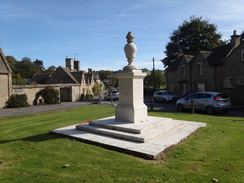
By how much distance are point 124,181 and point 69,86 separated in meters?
31.9

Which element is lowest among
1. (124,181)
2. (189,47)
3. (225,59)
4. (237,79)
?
(124,181)

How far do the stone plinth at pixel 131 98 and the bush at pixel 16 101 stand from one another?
2035 centimetres

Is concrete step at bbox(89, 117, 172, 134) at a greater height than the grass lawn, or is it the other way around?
concrete step at bbox(89, 117, 172, 134)

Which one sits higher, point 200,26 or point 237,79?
point 200,26

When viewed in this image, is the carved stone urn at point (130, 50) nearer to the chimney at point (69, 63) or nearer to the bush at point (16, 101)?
the bush at point (16, 101)

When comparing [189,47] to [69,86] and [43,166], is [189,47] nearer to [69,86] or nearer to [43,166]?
[69,86]

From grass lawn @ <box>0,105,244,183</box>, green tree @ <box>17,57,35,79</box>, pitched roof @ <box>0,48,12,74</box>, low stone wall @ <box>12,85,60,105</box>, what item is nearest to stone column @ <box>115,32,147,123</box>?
grass lawn @ <box>0,105,244,183</box>

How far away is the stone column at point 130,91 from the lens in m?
7.93

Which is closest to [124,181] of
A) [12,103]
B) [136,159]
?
[136,159]

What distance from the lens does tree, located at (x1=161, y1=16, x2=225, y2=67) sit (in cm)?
4234

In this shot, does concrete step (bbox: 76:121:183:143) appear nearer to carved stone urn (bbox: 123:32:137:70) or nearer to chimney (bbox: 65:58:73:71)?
carved stone urn (bbox: 123:32:137:70)

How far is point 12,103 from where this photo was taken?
78.5 feet

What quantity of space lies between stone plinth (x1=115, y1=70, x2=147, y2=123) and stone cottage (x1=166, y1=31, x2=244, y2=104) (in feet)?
58.6


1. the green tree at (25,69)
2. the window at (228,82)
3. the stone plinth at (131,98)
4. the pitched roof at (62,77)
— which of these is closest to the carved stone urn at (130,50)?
the stone plinth at (131,98)
